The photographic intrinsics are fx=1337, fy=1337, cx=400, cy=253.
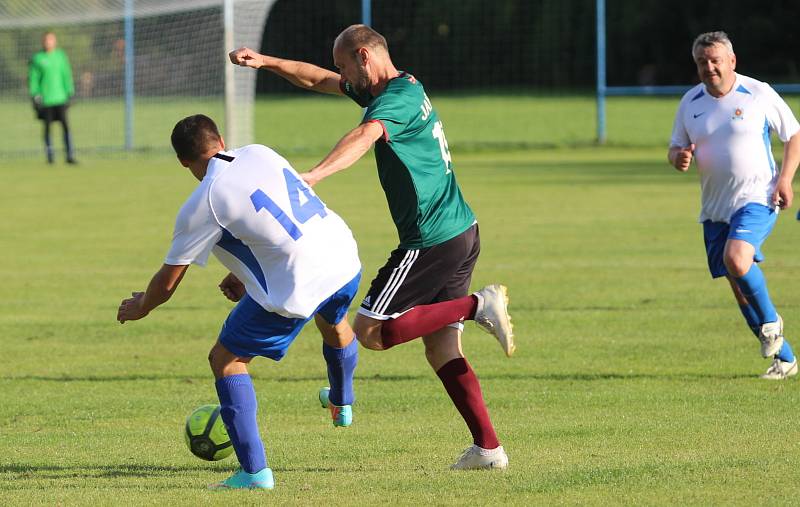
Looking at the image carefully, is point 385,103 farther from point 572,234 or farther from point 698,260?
point 572,234

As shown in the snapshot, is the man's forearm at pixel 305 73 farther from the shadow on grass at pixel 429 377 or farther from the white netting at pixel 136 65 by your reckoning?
the white netting at pixel 136 65

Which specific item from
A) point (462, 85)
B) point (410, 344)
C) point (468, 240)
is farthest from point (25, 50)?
point (468, 240)

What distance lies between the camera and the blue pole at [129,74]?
30.7 m

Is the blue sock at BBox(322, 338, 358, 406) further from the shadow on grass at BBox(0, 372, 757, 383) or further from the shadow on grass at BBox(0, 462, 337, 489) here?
the shadow on grass at BBox(0, 372, 757, 383)

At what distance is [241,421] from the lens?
566 centimetres

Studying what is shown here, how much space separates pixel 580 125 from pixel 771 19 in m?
13.0

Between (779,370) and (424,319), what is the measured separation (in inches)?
124

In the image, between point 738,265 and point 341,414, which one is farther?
point 738,265

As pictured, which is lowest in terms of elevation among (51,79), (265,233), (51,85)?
(51,85)

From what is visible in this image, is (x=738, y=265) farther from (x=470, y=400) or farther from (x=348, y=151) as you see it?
(x=348, y=151)

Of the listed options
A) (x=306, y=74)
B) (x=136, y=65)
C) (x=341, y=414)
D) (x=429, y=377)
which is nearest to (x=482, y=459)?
(x=341, y=414)

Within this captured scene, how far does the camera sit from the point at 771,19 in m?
47.3

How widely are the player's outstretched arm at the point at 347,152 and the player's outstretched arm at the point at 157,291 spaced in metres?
0.66

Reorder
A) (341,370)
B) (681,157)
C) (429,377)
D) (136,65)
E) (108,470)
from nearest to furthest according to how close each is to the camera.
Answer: (108,470) → (341,370) → (681,157) → (429,377) → (136,65)
